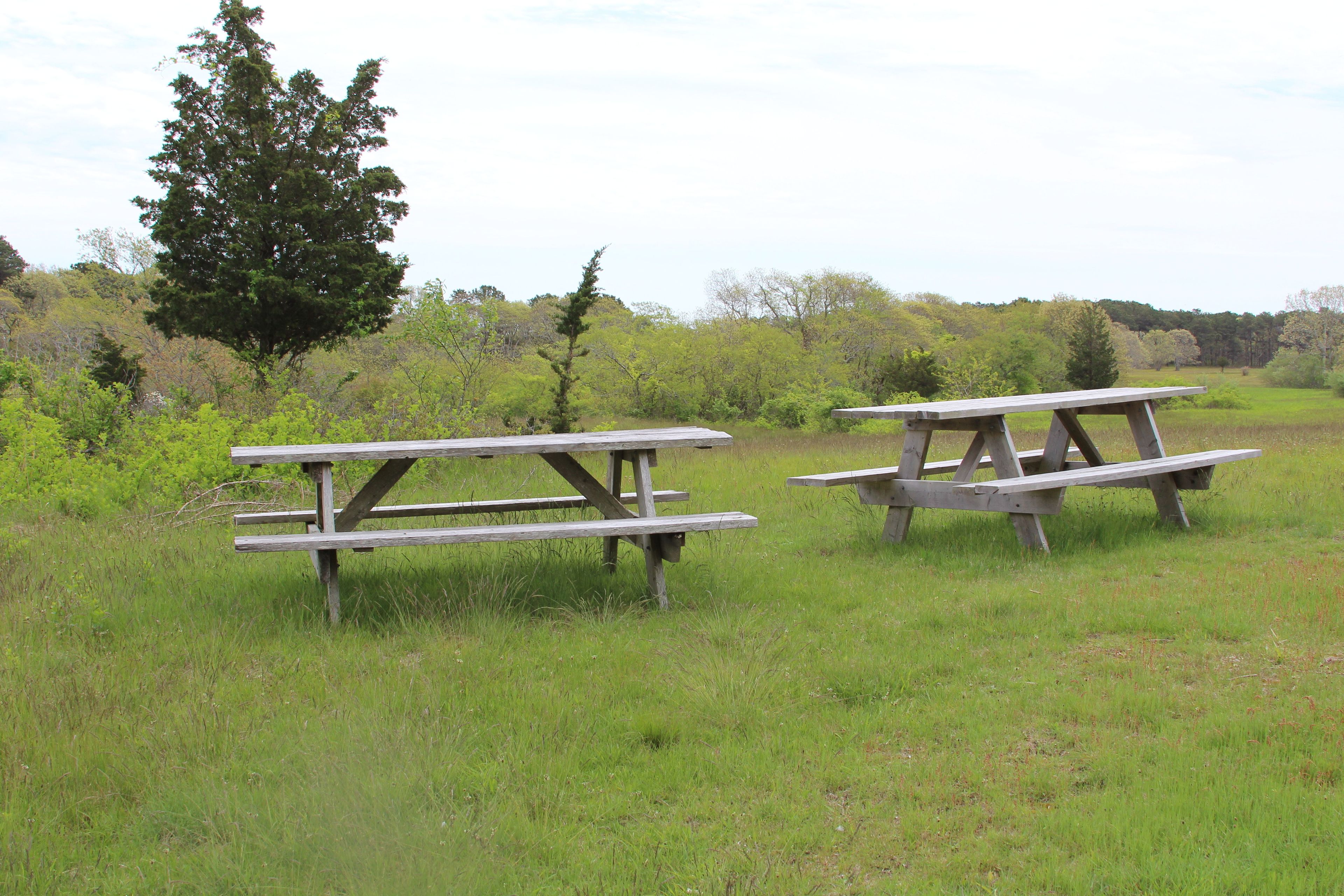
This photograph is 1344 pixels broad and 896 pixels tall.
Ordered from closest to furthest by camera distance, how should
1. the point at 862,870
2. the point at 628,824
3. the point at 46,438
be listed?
the point at 862,870, the point at 628,824, the point at 46,438

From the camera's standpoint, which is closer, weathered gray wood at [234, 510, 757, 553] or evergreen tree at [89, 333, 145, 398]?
weathered gray wood at [234, 510, 757, 553]

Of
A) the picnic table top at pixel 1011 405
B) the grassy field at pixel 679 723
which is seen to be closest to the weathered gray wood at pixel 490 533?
the grassy field at pixel 679 723

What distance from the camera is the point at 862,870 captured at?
2.37 m

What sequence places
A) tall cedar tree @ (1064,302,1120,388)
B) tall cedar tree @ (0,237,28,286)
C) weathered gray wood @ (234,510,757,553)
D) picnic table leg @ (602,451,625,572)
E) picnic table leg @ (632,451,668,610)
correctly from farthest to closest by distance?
tall cedar tree @ (0,237,28,286)
tall cedar tree @ (1064,302,1120,388)
picnic table leg @ (602,451,625,572)
picnic table leg @ (632,451,668,610)
weathered gray wood @ (234,510,757,553)

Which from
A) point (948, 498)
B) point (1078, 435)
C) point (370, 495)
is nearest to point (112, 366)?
point (370, 495)

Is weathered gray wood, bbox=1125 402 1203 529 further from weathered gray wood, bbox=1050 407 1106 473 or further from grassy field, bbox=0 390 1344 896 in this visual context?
grassy field, bbox=0 390 1344 896

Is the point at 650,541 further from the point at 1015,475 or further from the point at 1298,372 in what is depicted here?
the point at 1298,372

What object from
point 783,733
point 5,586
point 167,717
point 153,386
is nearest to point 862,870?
point 783,733

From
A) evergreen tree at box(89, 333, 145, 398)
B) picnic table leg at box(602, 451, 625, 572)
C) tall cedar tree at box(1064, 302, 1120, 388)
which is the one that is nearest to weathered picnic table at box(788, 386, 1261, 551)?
picnic table leg at box(602, 451, 625, 572)

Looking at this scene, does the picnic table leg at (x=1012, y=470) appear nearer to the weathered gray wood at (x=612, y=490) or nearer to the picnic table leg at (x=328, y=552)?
the weathered gray wood at (x=612, y=490)

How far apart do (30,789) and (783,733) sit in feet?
7.58

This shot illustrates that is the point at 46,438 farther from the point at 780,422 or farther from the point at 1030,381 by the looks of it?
the point at 1030,381

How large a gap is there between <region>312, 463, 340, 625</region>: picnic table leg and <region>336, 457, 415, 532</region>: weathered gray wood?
0.12 meters

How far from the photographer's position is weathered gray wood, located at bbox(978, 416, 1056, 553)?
5934mm
